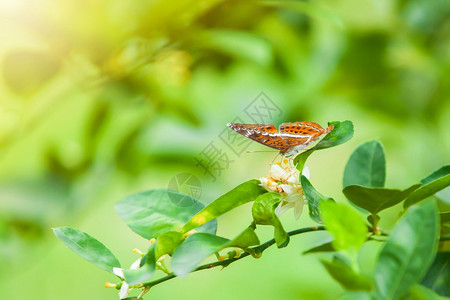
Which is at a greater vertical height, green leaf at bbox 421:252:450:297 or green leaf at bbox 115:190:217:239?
green leaf at bbox 115:190:217:239

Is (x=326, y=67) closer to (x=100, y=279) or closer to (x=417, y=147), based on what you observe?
(x=417, y=147)

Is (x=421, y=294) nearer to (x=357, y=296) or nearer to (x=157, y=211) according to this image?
(x=357, y=296)

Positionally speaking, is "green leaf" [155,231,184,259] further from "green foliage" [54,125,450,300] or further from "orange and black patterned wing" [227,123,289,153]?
"orange and black patterned wing" [227,123,289,153]

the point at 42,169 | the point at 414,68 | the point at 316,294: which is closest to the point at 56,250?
the point at 42,169

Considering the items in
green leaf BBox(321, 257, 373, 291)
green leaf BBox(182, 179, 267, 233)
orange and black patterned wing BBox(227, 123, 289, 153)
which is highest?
orange and black patterned wing BBox(227, 123, 289, 153)

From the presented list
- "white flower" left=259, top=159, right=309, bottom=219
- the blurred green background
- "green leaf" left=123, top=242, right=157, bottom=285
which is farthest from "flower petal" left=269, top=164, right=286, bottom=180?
the blurred green background

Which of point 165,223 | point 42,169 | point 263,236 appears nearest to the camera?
point 165,223
